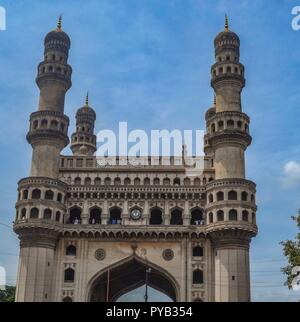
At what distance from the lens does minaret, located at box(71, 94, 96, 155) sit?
70.0 meters

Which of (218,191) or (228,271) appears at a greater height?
(218,191)

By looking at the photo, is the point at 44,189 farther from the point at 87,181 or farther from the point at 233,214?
the point at 233,214

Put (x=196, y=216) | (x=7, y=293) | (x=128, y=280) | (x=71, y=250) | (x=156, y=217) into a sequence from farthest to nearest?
(x=7, y=293)
(x=128, y=280)
(x=156, y=217)
(x=196, y=216)
(x=71, y=250)

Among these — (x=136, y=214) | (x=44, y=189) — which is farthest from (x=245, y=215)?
(x=44, y=189)

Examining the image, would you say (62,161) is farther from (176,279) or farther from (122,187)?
(176,279)

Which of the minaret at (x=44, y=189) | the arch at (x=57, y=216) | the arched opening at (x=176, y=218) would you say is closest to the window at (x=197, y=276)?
the arched opening at (x=176, y=218)

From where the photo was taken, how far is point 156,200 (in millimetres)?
49375

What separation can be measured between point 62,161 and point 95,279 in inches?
503

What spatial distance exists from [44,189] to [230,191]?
57.8 ft

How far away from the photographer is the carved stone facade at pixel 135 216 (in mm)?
45625

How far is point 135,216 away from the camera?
49125mm

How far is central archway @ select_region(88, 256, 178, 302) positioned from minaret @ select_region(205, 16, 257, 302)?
557cm

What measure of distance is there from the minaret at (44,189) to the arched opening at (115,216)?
188 inches
